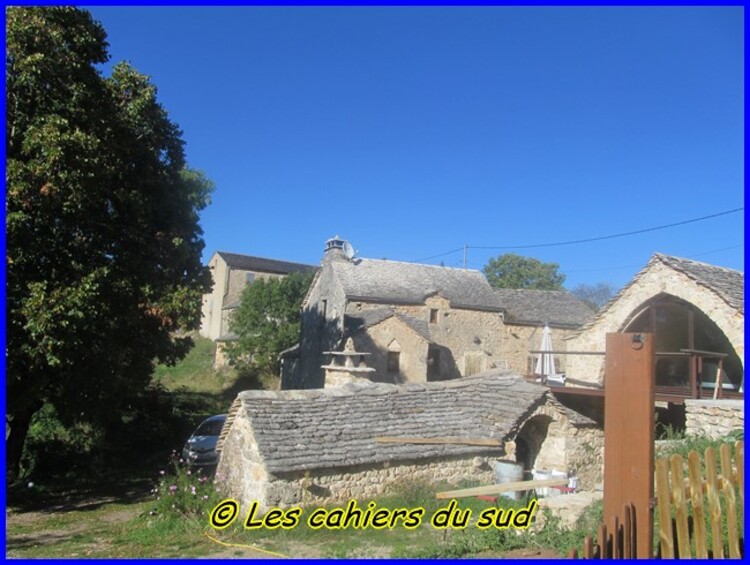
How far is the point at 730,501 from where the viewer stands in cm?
445

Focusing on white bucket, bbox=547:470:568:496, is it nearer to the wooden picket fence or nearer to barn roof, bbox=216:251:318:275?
the wooden picket fence

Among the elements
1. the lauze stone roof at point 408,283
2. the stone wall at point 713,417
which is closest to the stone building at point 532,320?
the lauze stone roof at point 408,283

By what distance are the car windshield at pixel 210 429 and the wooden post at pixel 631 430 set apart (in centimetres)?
1687

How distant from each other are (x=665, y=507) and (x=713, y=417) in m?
8.82

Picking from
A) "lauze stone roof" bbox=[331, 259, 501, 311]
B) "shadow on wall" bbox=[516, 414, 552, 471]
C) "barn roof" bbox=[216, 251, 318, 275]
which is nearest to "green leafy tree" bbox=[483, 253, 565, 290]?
"barn roof" bbox=[216, 251, 318, 275]

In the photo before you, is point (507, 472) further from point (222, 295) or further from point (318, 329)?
point (222, 295)

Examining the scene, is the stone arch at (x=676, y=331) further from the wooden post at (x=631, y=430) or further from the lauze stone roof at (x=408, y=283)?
the wooden post at (x=631, y=430)

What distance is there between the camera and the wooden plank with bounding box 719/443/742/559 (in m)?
4.40

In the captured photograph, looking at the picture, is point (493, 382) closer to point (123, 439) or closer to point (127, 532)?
point (127, 532)

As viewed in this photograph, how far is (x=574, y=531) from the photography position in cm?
620

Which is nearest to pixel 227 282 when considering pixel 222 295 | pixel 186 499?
Result: pixel 222 295

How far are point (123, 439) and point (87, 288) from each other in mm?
12651

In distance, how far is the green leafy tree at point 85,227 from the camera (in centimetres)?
1047

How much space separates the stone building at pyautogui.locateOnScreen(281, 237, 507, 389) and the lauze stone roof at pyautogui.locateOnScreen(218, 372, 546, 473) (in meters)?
11.6
